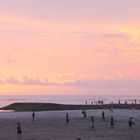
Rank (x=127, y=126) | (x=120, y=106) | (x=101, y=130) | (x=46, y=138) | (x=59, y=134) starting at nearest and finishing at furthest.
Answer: (x=46, y=138), (x=59, y=134), (x=101, y=130), (x=127, y=126), (x=120, y=106)

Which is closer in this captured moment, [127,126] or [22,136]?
[22,136]

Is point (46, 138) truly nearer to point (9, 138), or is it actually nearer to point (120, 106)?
point (9, 138)

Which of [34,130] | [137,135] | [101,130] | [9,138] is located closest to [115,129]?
[101,130]

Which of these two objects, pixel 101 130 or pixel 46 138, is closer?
pixel 46 138

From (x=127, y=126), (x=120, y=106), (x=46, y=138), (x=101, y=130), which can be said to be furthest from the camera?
(x=120, y=106)

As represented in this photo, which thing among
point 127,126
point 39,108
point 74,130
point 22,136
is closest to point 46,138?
point 22,136

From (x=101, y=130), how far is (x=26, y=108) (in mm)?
61258

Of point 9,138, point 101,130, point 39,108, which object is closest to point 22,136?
point 9,138

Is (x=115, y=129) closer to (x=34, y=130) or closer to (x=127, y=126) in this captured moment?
(x=127, y=126)

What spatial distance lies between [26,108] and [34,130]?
58.5m

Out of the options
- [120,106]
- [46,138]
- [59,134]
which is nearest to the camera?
[46,138]

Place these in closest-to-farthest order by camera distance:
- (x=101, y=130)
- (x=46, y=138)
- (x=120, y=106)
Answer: (x=46, y=138) < (x=101, y=130) < (x=120, y=106)

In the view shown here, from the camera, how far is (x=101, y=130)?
61312 mm

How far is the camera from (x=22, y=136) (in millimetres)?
55969
